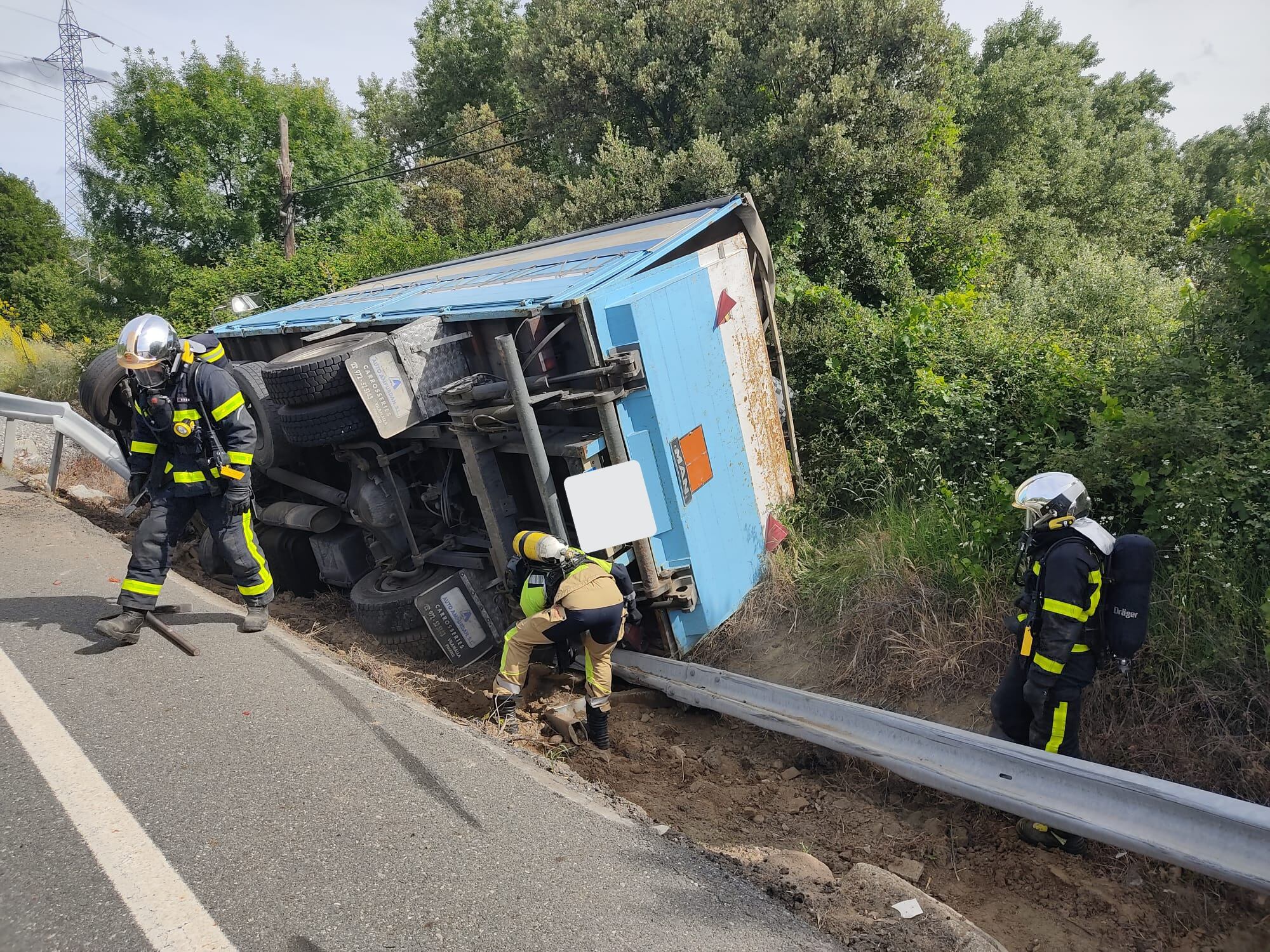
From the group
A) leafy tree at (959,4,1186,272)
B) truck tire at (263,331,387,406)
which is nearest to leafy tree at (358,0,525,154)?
leafy tree at (959,4,1186,272)

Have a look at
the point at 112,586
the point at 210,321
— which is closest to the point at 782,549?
the point at 112,586

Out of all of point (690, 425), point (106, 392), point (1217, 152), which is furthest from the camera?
point (1217, 152)

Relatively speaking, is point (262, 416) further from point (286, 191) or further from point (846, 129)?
point (286, 191)

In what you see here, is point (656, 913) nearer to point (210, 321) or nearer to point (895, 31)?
point (895, 31)

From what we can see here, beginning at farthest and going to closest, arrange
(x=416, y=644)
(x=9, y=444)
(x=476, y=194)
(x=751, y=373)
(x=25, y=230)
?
1. (x=25, y=230)
2. (x=476, y=194)
3. (x=9, y=444)
4. (x=751, y=373)
5. (x=416, y=644)

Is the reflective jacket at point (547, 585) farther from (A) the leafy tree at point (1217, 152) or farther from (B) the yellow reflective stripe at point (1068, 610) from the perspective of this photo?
(A) the leafy tree at point (1217, 152)

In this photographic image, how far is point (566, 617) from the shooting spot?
418 centimetres

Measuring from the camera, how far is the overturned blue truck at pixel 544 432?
174 inches

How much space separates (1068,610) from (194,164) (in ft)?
66.5

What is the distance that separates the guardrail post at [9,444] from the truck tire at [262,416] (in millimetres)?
4661

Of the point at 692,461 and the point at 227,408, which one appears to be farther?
the point at 692,461

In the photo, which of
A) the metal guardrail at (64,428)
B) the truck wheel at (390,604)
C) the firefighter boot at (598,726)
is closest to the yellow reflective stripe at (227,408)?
the truck wheel at (390,604)

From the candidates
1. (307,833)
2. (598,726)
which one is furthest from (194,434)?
(598,726)

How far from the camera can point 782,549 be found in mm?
5562
